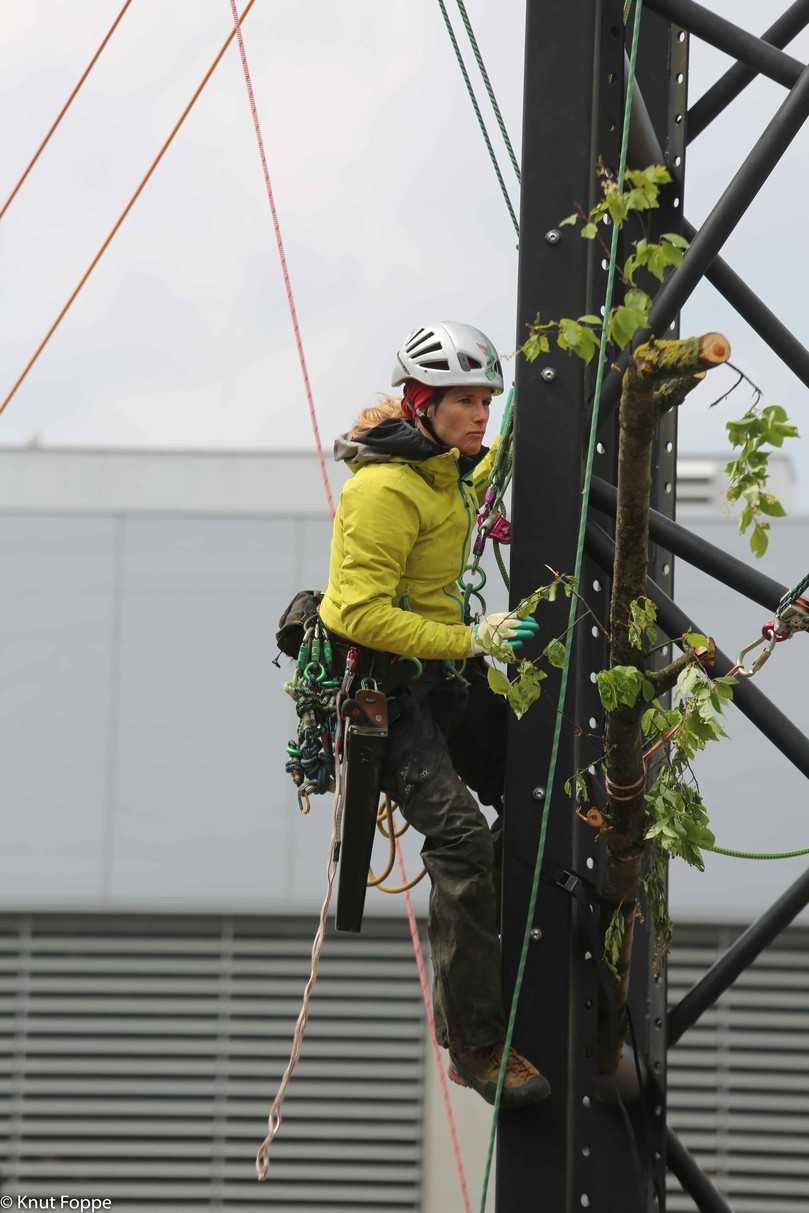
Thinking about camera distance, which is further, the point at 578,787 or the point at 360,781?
the point at 360,781

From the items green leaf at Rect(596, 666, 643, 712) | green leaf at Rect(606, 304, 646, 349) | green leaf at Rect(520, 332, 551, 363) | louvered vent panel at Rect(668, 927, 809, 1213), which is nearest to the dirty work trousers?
green leaf at Rect(596, 666, 643, 712)

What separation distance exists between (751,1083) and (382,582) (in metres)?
8.10

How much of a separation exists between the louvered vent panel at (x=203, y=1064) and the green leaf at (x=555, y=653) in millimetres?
7667

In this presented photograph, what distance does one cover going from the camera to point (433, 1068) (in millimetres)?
11680

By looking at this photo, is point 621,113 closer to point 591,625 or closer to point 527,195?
point 527,195

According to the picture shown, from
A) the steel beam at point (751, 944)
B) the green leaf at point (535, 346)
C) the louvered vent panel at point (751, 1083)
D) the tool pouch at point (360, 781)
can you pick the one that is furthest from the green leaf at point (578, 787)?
the louvered vent panel at point (751, 1083)

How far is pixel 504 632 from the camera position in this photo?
4227 millimetres

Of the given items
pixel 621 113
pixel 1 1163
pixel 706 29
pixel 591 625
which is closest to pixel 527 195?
pixel 621 113

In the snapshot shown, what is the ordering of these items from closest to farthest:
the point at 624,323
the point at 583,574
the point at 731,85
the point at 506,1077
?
1. the point at 624,323
2. the point at 506,1077
3. the point at 583,574
4. the point at 731,85

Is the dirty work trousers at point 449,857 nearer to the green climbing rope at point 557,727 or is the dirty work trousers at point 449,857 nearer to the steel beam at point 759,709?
the green climbing rope at point 557,727

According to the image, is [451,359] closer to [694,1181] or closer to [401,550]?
[401,550]

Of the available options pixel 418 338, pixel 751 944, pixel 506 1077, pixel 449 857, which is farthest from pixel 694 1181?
pixel 418 338

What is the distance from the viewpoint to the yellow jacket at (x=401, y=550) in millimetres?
4348

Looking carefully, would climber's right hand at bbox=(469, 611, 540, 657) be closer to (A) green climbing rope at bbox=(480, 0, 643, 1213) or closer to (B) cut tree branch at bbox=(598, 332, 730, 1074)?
(A) green climbing rope at bbox=(480, 0, 643, 1213)
